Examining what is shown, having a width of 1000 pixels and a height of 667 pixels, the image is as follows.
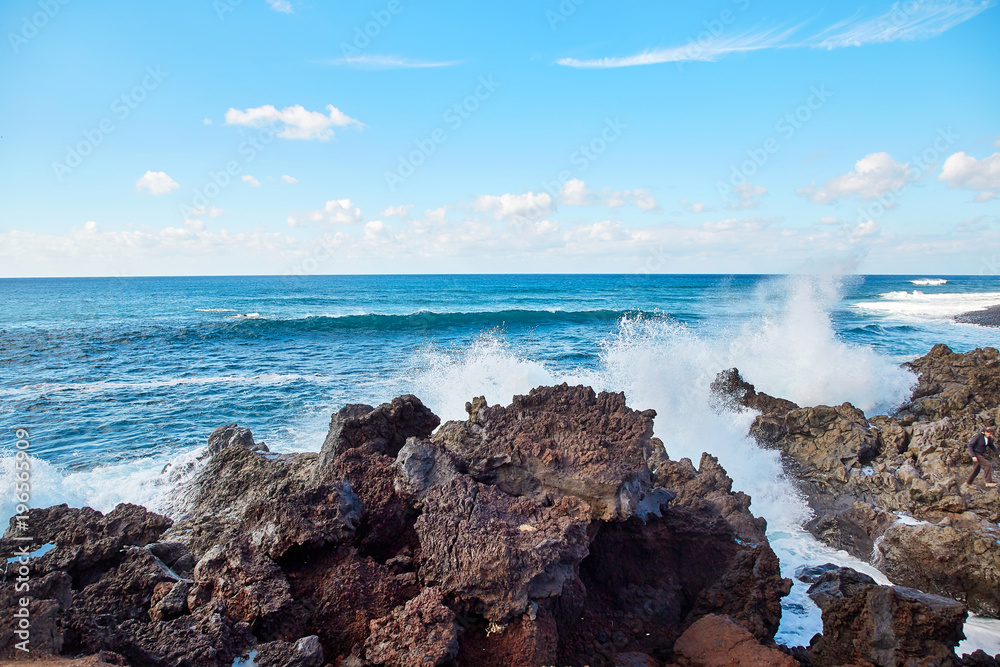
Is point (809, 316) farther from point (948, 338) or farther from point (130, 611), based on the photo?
point (130, 611)

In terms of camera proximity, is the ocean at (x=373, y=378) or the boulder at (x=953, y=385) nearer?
the ocean at (x=373, y=378)

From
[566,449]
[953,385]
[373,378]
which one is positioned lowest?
[373,378]

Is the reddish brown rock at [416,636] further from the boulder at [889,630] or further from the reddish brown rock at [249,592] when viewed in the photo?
the boulder at [889,630]

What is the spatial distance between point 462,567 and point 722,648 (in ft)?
6.79

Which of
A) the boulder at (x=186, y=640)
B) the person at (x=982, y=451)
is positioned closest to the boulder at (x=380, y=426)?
the boulder at (x=186, y=640)

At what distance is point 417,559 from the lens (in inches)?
169

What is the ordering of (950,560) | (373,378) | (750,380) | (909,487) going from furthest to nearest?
(373,378)
(750,380)
(909,487)
(950,560)

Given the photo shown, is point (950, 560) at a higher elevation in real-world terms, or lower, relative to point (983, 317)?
lower

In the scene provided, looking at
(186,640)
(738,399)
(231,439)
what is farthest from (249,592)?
(738,399)

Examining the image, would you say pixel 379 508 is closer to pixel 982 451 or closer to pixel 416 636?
pixel 416 636

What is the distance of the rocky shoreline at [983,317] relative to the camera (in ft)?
111

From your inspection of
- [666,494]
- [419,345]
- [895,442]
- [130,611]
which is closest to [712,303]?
[419,345]

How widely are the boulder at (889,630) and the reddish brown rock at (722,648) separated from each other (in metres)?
0.90

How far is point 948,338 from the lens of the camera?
28109 mm
